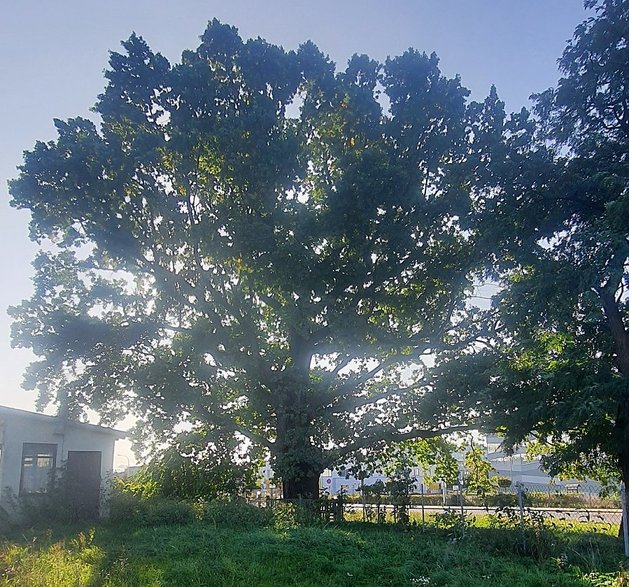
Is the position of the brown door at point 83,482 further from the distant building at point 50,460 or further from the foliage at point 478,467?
the foliage at point 478,467

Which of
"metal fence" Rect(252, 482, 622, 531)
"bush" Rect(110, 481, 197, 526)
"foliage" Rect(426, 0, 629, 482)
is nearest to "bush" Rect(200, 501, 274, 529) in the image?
"bush" Rect(110, 481, 197, 526)

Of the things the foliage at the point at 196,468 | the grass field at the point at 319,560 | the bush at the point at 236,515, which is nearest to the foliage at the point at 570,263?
the grass field at the point at 319,560

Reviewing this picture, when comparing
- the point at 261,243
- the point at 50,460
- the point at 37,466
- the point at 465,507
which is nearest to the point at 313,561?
the point at 465,507

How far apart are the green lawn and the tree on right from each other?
3443 mm

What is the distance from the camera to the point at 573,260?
1414 centimetres

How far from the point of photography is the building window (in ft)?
57.4

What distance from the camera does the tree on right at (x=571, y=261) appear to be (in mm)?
12969

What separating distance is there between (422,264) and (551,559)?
9.85 meters

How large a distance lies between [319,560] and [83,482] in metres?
12.7

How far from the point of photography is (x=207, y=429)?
19906 mm

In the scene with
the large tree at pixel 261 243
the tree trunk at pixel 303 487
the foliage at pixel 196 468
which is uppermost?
the large tree at pixel 261 243

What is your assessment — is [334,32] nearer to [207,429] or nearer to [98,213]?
[98,213]

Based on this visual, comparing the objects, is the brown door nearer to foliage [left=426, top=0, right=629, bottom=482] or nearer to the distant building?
the distant building

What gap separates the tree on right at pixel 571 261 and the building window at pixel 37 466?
12.4 meters
